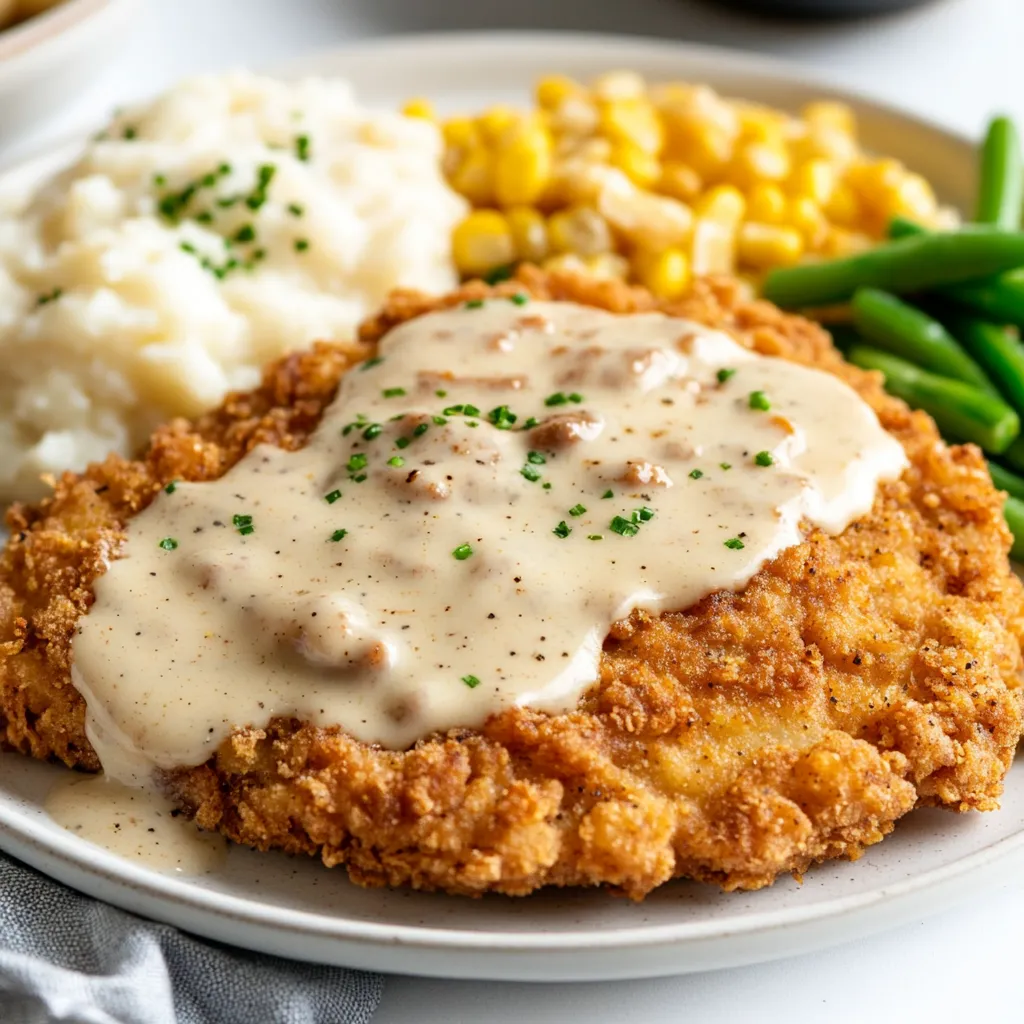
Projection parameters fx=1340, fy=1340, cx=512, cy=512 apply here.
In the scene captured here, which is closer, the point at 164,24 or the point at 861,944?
the point at 861,944

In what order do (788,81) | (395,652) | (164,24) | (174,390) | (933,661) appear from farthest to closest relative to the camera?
(164,24) → (788,81) → (174,390) → (933,661) → (395,652)

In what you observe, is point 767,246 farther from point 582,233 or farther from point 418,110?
point 418,110

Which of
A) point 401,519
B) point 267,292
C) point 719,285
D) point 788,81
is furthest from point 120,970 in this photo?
point 788,81

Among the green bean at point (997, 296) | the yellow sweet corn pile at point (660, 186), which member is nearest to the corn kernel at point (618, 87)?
the yellow sweet corn pile at point (660, 186)

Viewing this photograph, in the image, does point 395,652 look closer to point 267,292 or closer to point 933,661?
point 933,661

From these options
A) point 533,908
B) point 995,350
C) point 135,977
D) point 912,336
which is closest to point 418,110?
point 912,336

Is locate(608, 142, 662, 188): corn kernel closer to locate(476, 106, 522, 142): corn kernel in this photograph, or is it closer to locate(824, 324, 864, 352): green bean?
locate(476, 106, 522, 142): corn kernel
